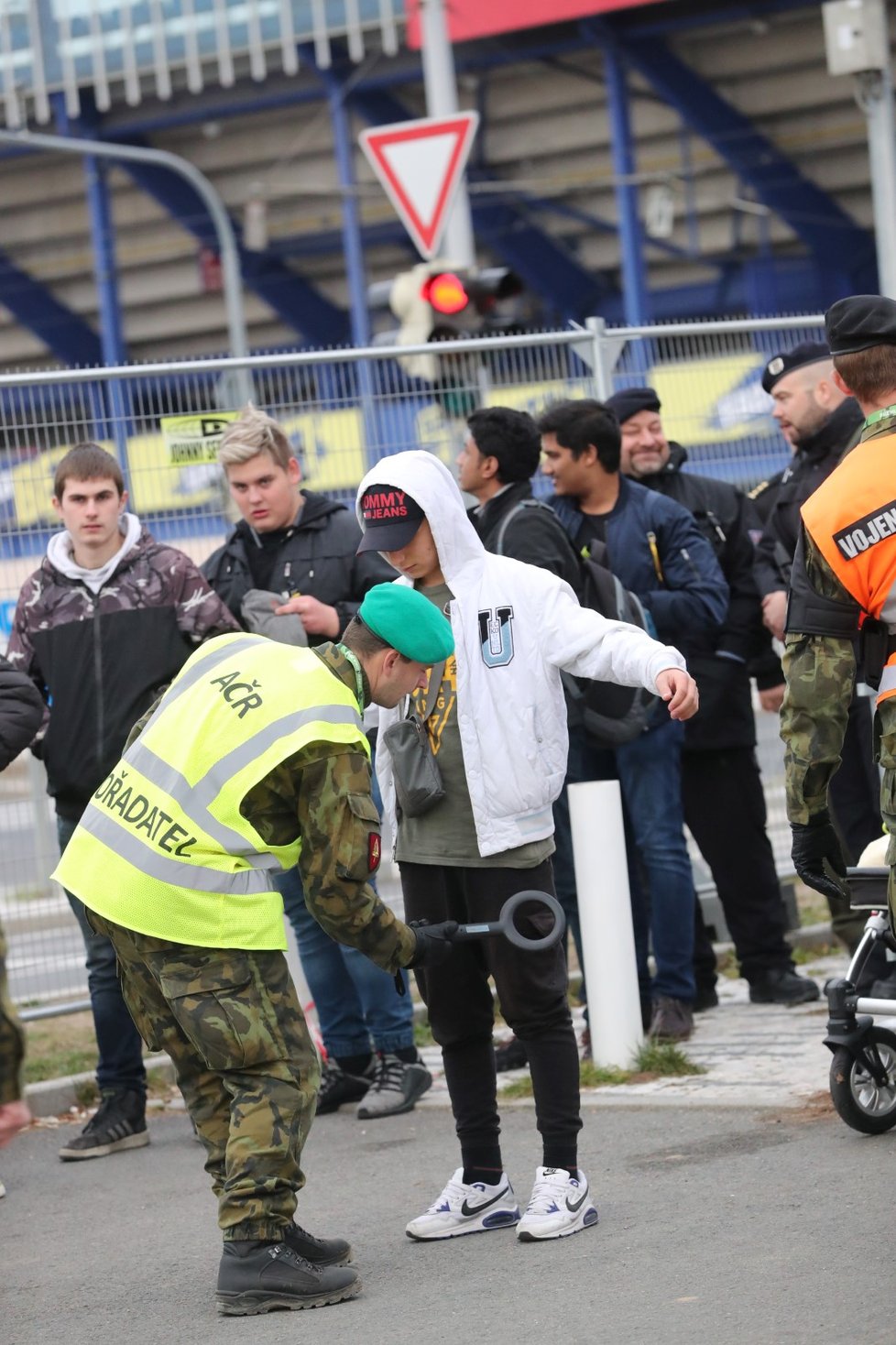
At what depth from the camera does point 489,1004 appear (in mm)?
5160

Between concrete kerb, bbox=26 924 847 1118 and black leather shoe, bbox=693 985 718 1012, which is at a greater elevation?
black leather shoe, bbox=693 985 718 1012

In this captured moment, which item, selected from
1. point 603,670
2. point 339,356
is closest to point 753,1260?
point 603,670

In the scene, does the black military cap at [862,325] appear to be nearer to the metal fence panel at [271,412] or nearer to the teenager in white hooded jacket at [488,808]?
the teenager in white hooded jacket at [488,808]

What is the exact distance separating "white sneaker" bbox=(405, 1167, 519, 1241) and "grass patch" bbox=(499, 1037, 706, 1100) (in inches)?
57.4

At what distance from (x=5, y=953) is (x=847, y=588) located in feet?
6.00

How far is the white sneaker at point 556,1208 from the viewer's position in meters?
4.96

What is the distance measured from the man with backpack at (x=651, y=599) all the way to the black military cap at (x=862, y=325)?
2559 mm

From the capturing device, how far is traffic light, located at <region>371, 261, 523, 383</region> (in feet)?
34.3

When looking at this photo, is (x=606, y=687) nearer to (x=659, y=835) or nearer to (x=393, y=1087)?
(x=659, y=835)

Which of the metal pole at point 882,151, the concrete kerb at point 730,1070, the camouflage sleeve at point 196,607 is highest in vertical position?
→ the metal pole at point 882,151

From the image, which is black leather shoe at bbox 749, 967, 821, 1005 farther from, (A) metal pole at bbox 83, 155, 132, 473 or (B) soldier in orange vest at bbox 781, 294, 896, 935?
(A) metal pole at bbox 83, 155, 132, 473

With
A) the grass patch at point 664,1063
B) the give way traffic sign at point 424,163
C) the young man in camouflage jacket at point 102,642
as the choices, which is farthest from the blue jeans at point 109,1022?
the give way traffic sign at point 424,163

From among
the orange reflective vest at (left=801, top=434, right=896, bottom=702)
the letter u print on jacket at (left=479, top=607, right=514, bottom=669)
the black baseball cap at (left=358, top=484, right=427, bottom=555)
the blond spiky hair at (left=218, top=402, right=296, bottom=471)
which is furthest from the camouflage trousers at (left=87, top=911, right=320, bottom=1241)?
the blond spiky hair at (left=218, top=402, right=296, bottom=471)

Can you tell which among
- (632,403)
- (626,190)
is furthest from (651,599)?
(626,190)
